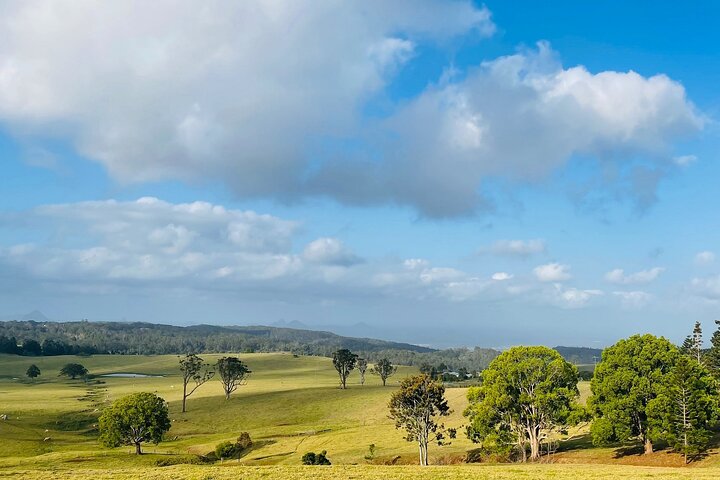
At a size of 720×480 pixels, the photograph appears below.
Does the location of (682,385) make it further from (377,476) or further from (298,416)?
(298,416)

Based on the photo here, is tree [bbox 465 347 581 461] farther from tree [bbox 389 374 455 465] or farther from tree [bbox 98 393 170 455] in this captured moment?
tree [bbox 98 393 170 455]

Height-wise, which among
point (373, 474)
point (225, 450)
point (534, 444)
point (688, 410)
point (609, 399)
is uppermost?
point (609, 399)

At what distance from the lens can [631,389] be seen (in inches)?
2872

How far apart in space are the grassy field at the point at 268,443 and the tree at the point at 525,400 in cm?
488

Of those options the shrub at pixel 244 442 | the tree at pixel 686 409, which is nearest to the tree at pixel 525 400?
the tree at pixel 686 409

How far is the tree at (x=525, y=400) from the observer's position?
3014 inches

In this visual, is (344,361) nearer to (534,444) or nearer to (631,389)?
(534,444)

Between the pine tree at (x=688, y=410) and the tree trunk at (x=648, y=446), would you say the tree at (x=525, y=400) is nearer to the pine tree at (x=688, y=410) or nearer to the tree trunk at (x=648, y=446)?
the tree trunk at (x=648, y=446)

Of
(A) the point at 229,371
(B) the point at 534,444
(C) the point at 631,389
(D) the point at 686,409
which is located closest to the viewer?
(D) the point at 686,409

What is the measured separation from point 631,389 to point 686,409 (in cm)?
657

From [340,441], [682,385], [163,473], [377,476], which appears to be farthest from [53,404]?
[682,385]

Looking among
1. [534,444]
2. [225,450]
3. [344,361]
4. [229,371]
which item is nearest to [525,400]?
[534,444]

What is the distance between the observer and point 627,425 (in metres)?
71.6

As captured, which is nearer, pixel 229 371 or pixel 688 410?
pixel 688 410
